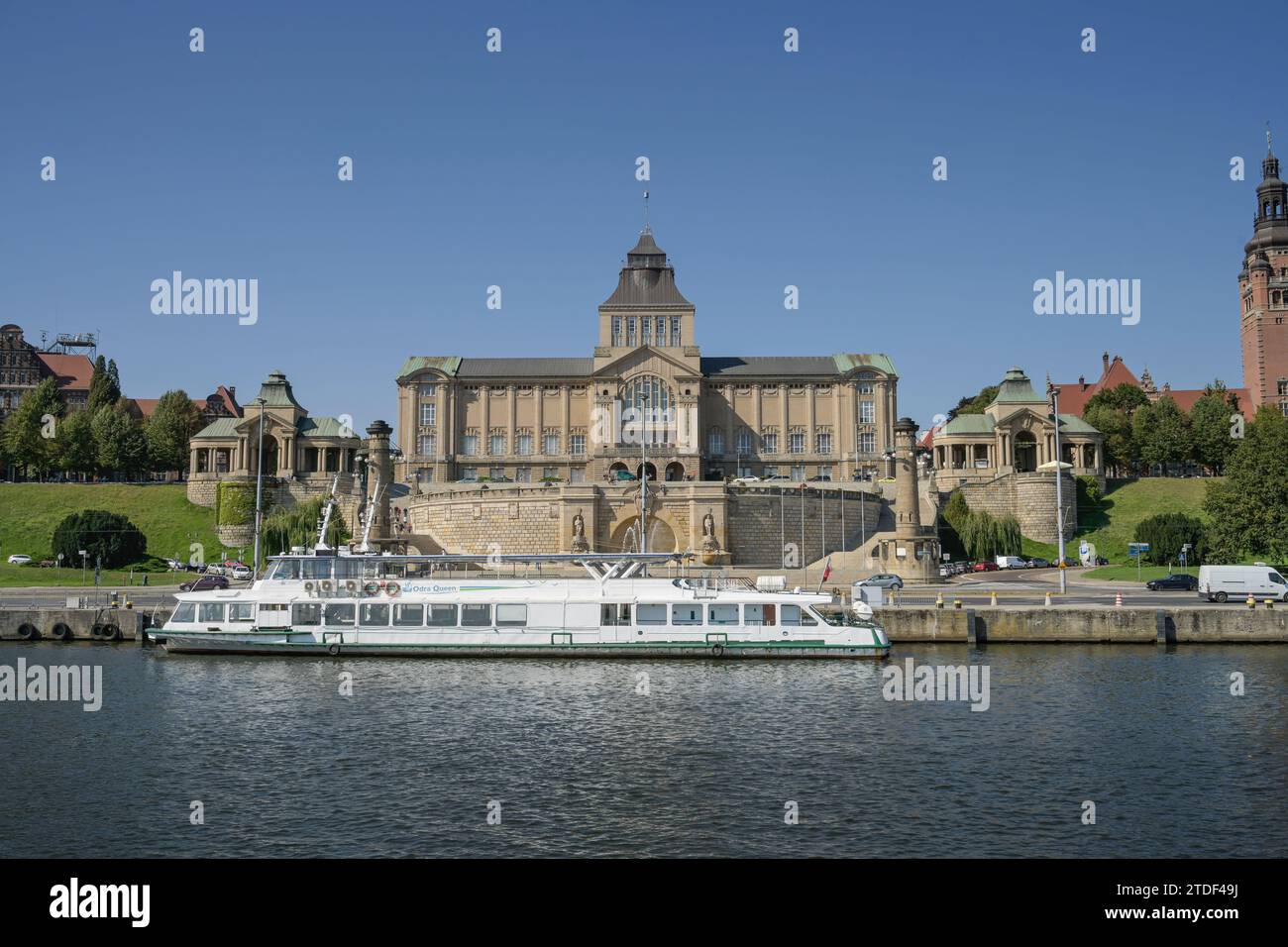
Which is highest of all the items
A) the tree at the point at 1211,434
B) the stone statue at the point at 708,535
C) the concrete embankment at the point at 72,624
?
the tree at the point at 1211,434

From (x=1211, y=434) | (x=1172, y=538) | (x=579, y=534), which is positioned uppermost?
(x=1211, y=434)

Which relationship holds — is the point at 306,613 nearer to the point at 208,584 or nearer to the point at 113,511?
the point at 208,584

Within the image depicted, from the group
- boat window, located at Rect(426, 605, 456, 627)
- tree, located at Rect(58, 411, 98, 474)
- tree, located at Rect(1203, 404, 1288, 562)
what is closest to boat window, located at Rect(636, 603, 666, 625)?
boat window, located at Rect(426, 605, 456, 627)

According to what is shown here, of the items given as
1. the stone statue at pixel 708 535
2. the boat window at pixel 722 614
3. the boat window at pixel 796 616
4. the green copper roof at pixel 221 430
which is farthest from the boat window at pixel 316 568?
the green copper roof at pixel 221 430

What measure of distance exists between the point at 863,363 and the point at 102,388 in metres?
98.8

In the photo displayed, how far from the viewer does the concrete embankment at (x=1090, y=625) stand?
169 ft

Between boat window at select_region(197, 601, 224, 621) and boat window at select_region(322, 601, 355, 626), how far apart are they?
5.36 meters

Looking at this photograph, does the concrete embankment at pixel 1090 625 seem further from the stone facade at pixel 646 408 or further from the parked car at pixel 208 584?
the stone facade at pixel 646 408

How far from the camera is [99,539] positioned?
93062 mm

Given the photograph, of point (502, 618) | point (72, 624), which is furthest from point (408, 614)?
point (72, 624)

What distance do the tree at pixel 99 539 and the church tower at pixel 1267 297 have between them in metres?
136

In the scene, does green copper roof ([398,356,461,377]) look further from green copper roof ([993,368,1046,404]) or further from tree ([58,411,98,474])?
green copper roof ([993,368,1046,404])
